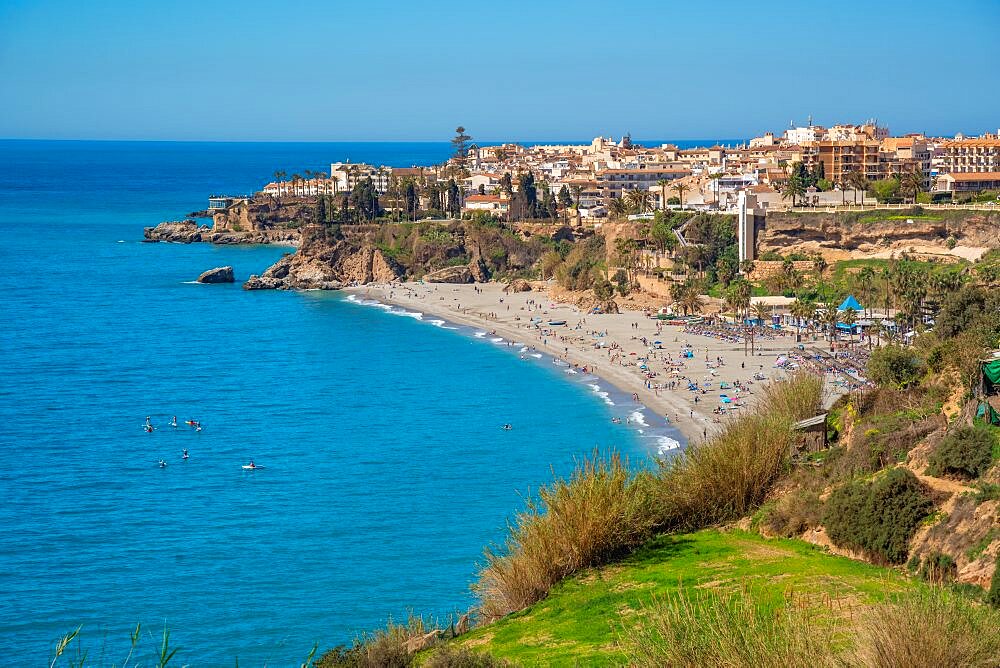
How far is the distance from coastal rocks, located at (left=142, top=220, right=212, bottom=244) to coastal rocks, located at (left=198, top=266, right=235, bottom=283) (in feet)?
99.9

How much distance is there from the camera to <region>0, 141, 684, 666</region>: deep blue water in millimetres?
29078

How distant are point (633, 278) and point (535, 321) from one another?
389 inches

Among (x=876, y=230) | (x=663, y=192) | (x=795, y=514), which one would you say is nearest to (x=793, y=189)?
(x=876, y=230)

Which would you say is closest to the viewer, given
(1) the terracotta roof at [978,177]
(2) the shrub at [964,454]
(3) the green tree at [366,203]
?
(2) the shrub at [964,454]

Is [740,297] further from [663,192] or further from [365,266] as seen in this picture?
[365,266]

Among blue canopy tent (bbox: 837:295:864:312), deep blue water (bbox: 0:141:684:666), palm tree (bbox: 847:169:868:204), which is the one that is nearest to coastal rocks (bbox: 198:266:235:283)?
deep blue water (bbox: 0:141:684:666)

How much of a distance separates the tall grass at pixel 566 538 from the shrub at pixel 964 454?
5632 mm

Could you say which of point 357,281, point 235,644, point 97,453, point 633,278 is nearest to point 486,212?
point 357,281

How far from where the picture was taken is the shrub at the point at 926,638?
452 inches

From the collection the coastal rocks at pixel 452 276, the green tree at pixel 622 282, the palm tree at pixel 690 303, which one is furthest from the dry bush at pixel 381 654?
the coastal rocks at pixel 452 276

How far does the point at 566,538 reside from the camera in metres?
22.4

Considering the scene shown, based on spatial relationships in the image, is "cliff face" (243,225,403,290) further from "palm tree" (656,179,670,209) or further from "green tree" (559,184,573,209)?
"palm tree" (656,179,670,209)

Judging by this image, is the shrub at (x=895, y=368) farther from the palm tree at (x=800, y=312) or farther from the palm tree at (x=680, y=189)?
the palm tree at (x=680, y=189)

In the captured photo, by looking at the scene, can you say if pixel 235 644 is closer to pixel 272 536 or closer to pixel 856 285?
pixel 272 536
